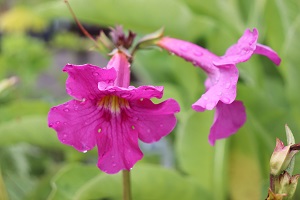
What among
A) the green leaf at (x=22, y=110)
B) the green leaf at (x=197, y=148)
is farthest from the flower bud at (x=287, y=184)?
the green leaf at (x=22, y=110)

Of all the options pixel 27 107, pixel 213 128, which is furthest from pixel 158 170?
pixel 27 107

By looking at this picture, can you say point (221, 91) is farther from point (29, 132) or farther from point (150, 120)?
point (29, 132)

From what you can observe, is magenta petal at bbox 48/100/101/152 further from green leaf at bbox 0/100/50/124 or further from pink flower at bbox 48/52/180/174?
green leaf at bbox 0/100/50/124

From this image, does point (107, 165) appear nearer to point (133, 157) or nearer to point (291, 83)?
point (133, 157)

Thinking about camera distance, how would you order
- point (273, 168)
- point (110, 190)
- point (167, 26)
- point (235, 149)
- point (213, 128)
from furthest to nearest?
point (167, 26), point (235, 149), point (110, 190), point (213, 128), point (273, 168)

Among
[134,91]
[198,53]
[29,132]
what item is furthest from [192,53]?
[29,132]

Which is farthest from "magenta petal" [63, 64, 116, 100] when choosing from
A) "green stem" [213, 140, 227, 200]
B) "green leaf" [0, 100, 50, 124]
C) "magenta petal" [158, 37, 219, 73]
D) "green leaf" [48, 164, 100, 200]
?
"green leaf" [0, 100, 50, 124]
